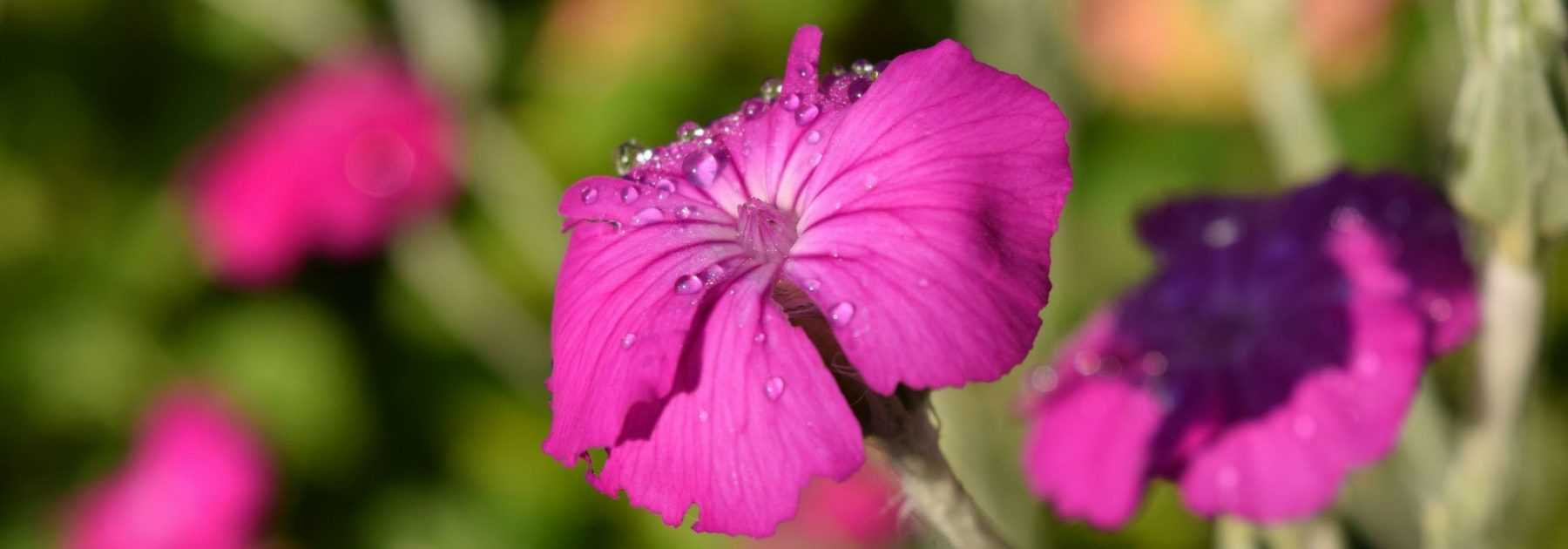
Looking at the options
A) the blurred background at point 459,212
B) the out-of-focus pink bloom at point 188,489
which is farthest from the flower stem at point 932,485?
the out-of-focus pink bloom at point 188,489

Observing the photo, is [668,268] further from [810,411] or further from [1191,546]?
[1191,546]

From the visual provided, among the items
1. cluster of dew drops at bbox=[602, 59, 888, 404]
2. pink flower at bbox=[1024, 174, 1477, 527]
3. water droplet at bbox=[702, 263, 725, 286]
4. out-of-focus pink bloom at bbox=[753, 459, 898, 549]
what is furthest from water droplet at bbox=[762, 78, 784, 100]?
out-of-focus pink bloom at bbox=[753, 459, 898, 549]

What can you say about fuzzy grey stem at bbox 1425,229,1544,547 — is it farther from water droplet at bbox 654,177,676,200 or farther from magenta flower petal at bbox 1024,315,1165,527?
water droplet at bbox 654,177,676,200

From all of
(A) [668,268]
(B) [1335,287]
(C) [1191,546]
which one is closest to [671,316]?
(A) [668,268]

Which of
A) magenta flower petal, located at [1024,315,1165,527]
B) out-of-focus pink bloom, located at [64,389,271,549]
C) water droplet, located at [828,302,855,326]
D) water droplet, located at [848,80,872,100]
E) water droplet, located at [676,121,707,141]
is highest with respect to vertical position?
water droplet, located at [848,80,872,100]

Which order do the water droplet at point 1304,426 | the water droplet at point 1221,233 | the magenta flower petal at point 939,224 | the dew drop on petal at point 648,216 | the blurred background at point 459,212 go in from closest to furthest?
the magenta flower petal at point 939,224, the dew drop on petal at point 648,216, the water droplet at point 1304,426, the water droplet at point 1221,233, the blurred background at point 459,212

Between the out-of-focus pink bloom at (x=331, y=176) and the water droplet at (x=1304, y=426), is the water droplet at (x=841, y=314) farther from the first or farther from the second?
the out-of-focus pink bloom at (x=331, y=176)

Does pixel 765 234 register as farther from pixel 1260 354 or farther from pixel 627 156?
pixel 1260 354

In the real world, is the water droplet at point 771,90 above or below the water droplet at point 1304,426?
above
